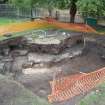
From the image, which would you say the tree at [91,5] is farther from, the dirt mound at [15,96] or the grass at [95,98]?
the dirt mound at [15,96]

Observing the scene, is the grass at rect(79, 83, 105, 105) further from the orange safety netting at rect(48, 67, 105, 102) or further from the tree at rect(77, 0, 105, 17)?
the tree at rect(77, 0, 105, 17)

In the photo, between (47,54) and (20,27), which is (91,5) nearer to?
(47,54)

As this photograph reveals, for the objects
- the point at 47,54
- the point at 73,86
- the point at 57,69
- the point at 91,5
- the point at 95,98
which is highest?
the point at 91,5

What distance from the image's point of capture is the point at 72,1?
2394cm

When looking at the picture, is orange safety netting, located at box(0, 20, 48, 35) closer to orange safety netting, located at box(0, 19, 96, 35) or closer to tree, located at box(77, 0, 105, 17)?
orange safety netting, located at box(0, 19, 96, 35)

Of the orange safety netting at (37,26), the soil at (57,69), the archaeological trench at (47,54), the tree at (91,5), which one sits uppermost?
the tree at (91,5)

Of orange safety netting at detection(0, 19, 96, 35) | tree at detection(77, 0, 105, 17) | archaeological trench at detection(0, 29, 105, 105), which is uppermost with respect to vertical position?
tree at detection(77, 0, 105, 17)

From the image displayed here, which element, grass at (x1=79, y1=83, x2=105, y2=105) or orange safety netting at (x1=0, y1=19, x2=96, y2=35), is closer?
grass at (x1=79, y1=83, x2=105, y2=105)

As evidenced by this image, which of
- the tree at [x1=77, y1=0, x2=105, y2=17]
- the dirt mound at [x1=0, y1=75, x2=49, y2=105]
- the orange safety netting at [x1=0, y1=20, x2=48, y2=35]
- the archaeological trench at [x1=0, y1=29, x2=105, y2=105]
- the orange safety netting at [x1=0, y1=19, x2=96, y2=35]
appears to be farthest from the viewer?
the orange safety netting at [x1=0, y1=19, x2=96, y2=35]

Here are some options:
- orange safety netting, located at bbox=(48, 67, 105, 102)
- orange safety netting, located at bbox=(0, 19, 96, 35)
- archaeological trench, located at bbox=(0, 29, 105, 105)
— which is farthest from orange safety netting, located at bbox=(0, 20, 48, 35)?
orange safety netting, located at bbox=(48, 67, 105, 102)

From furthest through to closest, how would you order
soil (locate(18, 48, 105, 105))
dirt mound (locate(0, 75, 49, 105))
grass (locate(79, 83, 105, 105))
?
soil (locate(18, 48, 105, 105)), grass (locate(79, 83, 105, 105)), dirt mound (locate(0, 75, 49, 105))

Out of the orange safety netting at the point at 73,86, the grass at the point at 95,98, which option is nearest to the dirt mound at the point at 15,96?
the orange safety netting at the point at 73,86

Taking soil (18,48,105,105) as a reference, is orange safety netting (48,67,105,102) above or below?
above

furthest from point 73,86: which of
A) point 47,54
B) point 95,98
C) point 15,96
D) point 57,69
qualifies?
point 47,54
